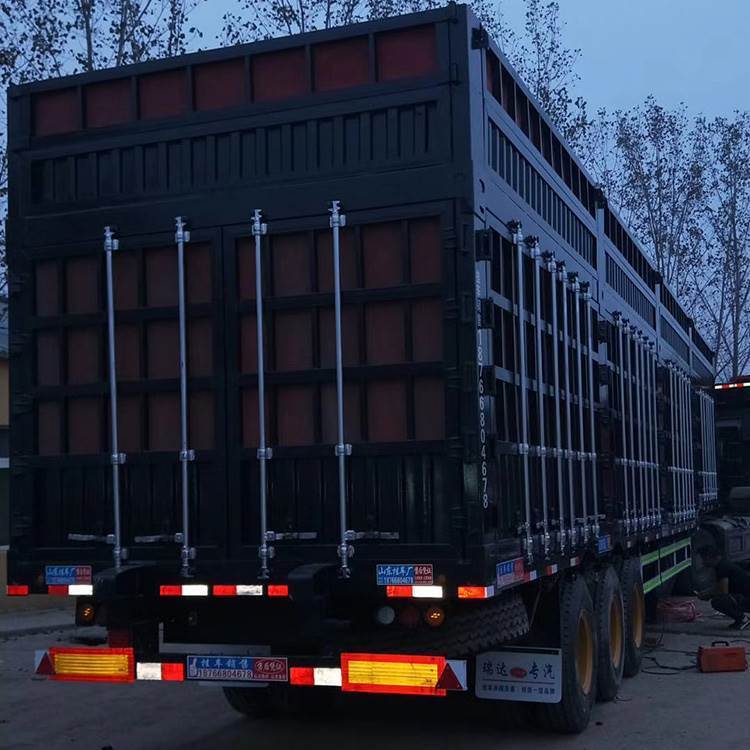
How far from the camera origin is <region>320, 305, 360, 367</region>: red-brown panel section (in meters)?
6.54

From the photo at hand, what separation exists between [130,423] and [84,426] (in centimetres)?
33

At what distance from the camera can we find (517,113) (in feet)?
25.0

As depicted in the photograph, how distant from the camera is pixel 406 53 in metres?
6.59

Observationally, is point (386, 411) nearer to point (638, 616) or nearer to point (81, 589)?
point (81, 589)

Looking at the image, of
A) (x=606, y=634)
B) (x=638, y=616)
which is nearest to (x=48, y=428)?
(x=606, y=634)

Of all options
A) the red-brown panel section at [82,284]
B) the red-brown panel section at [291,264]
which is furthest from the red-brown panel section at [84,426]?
the red-brown panel section at [291,264]

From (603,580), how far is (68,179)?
514 cm

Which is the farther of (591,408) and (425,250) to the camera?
(591,408)

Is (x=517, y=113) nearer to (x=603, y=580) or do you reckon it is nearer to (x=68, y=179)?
(x=68, y=179)

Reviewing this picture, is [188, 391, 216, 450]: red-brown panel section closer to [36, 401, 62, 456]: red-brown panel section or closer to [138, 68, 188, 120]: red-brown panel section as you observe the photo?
[36, 401, 62, 456]: red-brown panel section

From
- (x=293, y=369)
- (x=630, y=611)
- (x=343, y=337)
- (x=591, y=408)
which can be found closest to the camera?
(x=343, y=337)

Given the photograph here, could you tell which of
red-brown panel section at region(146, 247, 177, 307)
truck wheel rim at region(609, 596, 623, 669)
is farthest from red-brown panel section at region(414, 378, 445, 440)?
truck wheel rim at region(609, 596, 623, 669)

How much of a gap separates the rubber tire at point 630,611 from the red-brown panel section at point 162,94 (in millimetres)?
5711

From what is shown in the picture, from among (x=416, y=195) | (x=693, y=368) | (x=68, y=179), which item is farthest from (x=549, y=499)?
(x=693, y=368)
